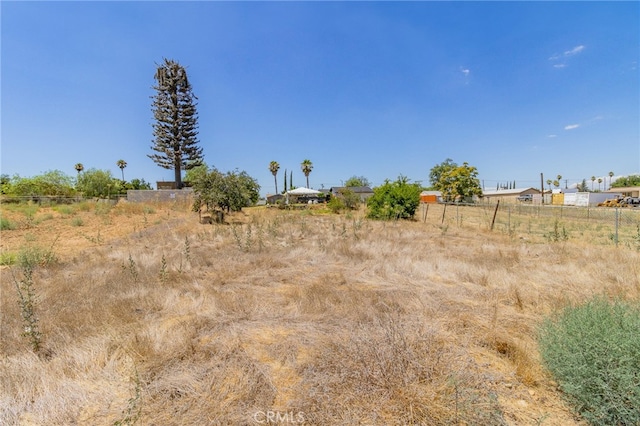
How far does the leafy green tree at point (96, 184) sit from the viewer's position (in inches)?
1330

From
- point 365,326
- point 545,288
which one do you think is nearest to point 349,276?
point 365,326

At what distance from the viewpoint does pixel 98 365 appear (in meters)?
2.50

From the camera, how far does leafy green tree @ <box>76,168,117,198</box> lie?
33781 mm

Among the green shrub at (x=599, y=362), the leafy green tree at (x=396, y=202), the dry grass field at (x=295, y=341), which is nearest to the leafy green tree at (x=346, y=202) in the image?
the leafy green tree at (x=396, y=202)

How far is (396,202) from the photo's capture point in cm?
1642

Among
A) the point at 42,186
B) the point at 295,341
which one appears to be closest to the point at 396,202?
the point at 295,341

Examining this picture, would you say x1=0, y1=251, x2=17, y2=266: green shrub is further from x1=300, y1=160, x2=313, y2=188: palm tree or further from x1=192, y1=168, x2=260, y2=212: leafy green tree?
x1=300, y1=160, x2=313, y2=188: palm tree

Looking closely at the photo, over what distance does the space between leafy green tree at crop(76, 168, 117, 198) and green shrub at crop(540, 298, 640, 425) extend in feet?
142

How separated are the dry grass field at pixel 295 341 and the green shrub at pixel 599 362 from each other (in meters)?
0.22

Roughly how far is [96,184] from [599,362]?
45.1 m

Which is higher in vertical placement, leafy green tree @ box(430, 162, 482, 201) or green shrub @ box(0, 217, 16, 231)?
leafy green tree @ box(430, 162, 482, 201)

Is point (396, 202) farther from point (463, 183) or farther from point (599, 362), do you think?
point (463, 183)

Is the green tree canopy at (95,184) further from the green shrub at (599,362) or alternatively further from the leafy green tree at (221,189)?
the green shrub at (599,362)

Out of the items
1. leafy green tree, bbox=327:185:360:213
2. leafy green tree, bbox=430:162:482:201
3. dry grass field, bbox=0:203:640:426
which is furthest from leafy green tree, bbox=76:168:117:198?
leafy green tree, bbox=430:162:482:201
